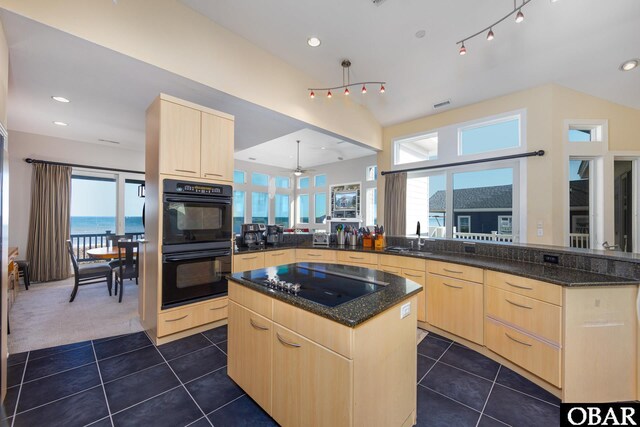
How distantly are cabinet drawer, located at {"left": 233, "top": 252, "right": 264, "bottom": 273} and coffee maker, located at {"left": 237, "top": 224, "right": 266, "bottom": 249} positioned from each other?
0.27 metres

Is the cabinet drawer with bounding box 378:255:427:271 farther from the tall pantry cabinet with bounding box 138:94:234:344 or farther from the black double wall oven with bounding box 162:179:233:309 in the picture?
the tall pantry cabinet with bounding box 138:94:234:344

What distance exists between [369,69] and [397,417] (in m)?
3.79

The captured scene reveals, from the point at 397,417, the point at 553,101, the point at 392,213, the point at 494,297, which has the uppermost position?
the point at 553,101

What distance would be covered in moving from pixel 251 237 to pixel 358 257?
159cm

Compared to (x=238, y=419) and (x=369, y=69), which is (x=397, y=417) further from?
(x=369, y=69)

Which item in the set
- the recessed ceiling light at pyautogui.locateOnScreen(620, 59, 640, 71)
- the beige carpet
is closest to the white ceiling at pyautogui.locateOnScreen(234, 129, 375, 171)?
the recessed ceiling light at pyautogui.locateOnScreen(620, 59, 640, 71)

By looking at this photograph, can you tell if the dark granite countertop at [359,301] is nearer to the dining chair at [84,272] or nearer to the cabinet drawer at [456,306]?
the cabinet drawer at [456,306]

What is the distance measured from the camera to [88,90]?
2.96 m

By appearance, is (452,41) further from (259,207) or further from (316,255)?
(259,207)

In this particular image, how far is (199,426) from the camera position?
1521 millimetres

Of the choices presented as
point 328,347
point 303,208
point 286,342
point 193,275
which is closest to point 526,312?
point 328,347

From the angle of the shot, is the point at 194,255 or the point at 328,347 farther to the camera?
the point at 194,255

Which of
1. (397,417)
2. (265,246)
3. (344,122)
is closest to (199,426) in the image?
(397,417)

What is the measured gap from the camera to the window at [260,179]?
28.6 ft
